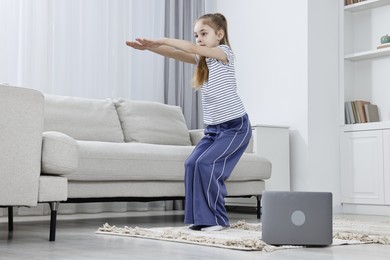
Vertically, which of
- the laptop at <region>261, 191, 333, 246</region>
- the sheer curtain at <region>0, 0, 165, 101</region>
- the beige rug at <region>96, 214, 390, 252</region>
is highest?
the sheer curtain at <region>0, 0, 165, 101</region>

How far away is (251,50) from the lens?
5305mm

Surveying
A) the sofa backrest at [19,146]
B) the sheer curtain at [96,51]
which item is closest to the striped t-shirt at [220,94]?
the sofa backrest at [19,146]

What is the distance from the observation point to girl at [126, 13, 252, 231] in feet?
9.67

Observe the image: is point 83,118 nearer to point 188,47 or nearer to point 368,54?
point 188,47

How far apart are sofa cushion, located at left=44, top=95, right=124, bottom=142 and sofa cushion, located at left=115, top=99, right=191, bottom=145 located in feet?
0.25

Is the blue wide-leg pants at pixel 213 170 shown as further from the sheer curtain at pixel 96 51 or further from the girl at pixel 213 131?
the sheer curtain at pixel 96 51

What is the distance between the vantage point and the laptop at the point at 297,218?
7.46 feet

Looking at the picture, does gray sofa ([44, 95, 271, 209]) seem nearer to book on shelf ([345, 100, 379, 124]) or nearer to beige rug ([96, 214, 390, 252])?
beige rug ([96, 214, 390, 252])

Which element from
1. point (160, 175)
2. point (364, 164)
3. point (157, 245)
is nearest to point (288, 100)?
point (364, 164)

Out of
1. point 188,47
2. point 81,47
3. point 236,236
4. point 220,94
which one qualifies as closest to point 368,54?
point 81,47

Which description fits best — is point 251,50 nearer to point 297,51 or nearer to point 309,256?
point 297,51

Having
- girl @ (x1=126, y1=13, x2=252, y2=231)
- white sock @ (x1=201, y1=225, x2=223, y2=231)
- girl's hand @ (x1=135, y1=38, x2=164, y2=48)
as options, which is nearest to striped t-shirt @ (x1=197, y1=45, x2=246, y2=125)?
girl @ (x1=126, y1=13, x2=252, y2=231)

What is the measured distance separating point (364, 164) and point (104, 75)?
6.81 ft

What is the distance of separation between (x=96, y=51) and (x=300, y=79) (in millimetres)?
1561
